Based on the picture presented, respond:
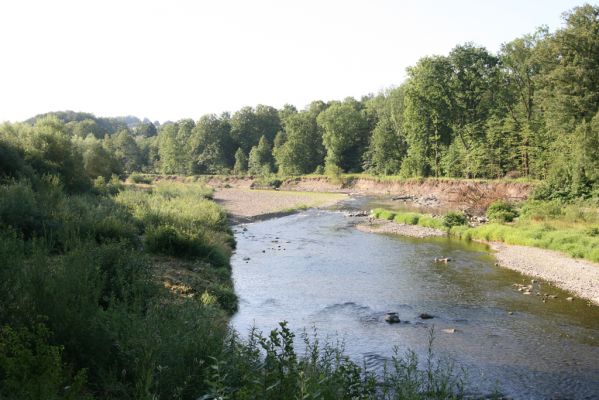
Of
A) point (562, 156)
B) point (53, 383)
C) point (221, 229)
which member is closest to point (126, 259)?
point (53, 383)

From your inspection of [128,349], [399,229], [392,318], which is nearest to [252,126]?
[399,229]

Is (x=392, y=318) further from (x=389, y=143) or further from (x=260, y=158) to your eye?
(x=260, y=158)

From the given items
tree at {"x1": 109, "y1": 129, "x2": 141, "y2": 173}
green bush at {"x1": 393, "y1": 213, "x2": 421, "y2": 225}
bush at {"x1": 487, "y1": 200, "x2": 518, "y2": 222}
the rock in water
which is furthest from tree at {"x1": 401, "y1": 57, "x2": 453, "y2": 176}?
tree at {"x1": 109, "y1": 129, "x2": 141, "y2": 173}

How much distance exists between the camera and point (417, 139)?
80312 mm

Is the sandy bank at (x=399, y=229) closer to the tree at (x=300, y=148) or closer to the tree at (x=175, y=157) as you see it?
the tree at (x=300, y=148)

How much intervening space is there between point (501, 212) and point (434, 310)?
75.6 feet

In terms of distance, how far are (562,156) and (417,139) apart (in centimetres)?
3903

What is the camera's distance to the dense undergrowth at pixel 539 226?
27.1 m

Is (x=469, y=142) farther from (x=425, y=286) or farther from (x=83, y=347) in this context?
(x=83, y=347)

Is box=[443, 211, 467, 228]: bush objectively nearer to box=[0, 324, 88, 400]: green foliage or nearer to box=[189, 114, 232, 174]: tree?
box=[0, 324, 88, 400]: green foliage

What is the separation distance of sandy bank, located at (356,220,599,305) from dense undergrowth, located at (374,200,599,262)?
2.71 feet

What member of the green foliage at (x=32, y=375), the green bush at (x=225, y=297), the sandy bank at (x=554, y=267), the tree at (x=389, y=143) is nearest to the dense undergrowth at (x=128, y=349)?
the green foliage at (x=32, y=375)

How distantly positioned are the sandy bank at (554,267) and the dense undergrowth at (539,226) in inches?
32.5

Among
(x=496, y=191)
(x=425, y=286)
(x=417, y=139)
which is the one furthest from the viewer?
(x=417, y=139)
